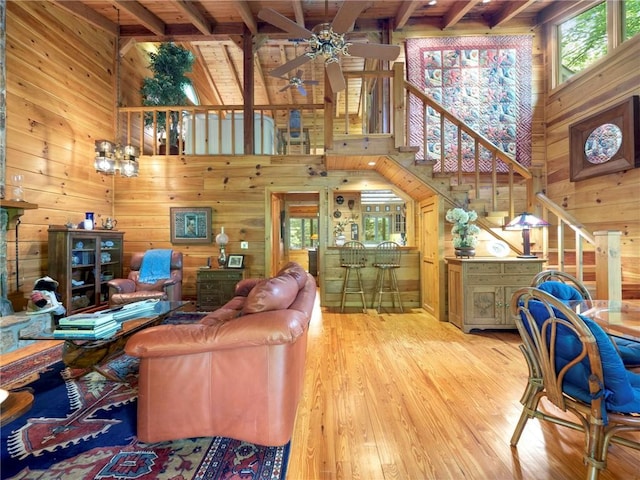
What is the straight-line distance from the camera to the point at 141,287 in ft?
14.2

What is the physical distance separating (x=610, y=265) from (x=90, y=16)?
7616 mm

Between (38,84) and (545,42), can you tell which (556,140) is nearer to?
(545,42)

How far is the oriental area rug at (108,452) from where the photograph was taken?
1439mm

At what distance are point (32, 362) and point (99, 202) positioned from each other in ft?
9.70

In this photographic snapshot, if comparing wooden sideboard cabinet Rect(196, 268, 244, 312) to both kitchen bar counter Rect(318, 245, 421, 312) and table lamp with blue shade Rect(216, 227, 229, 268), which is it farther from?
kitchen bar counter Rect(318, 245, 421, 312)

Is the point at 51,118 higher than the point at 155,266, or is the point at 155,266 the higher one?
the point at 51,118

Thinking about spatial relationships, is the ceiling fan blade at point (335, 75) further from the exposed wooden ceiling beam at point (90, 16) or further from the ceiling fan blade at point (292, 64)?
the exposed wooden ceiling beam at point (90, 16)

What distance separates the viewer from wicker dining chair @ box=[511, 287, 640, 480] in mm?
1208

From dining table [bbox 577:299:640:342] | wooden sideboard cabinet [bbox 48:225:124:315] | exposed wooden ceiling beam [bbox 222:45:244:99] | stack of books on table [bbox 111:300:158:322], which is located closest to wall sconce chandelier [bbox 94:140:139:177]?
wooden sideboard cabinet [bbox 48:225:124:315]

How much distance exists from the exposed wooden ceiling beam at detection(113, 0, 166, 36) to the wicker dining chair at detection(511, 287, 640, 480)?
6028mm

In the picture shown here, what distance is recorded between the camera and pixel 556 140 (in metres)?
4.95

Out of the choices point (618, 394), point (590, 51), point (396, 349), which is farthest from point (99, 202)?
point (590, 51)

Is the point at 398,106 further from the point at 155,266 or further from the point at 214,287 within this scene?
the point at 155,266

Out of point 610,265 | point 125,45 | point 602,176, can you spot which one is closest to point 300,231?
point 125,45
